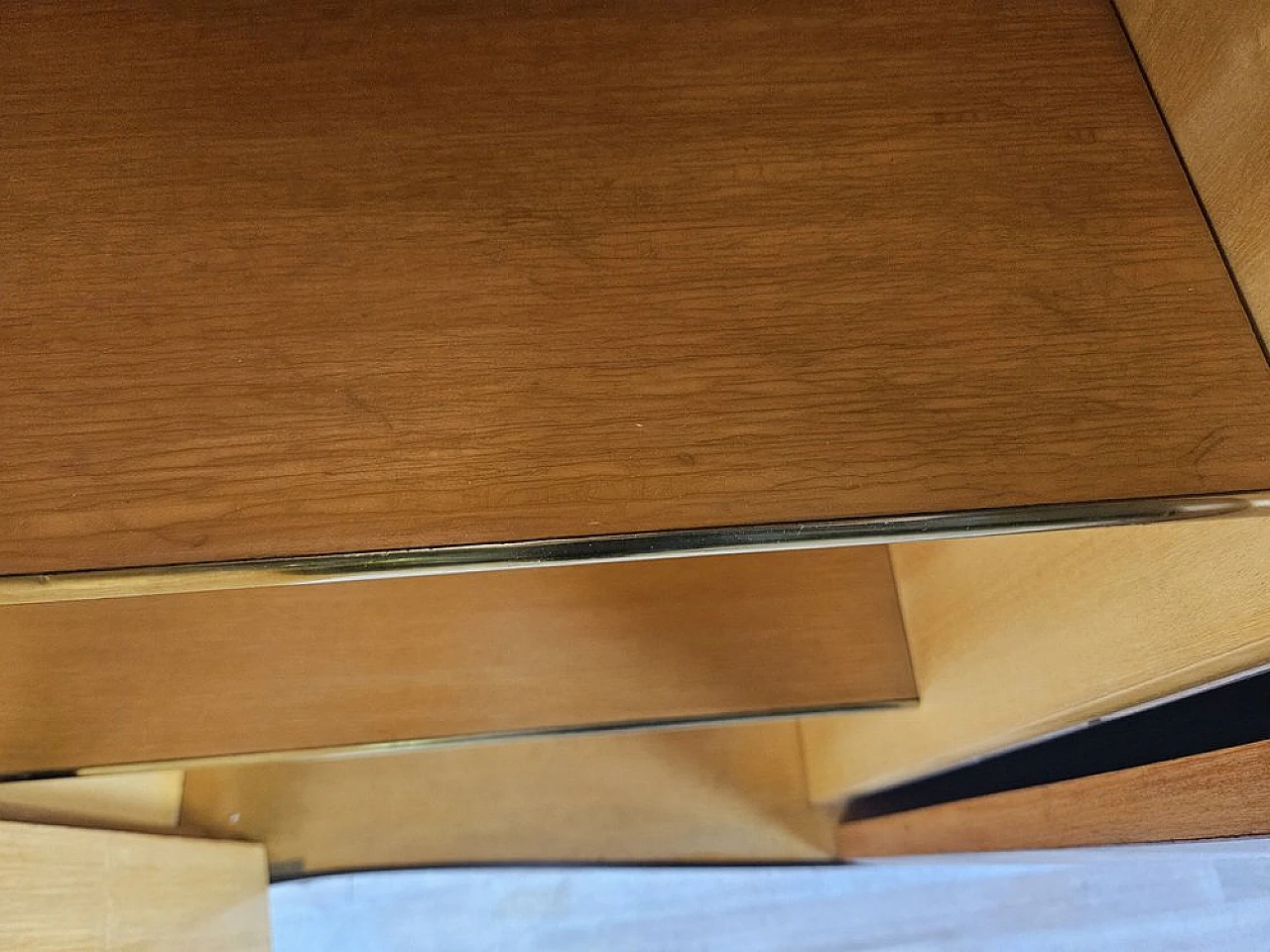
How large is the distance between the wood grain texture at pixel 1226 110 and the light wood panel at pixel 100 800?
2.86ft

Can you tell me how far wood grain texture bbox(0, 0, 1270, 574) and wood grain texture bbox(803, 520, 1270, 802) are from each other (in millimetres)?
95

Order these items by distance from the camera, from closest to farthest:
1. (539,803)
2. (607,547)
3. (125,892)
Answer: (607,547) → (125,892) → (539,803)

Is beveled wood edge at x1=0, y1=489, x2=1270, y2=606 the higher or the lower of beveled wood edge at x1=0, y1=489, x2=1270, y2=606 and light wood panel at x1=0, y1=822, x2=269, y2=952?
the higher

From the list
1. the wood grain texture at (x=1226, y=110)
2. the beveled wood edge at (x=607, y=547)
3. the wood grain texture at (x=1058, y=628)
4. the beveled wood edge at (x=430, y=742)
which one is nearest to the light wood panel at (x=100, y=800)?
the beveled wood edge at (x=430, y=742)

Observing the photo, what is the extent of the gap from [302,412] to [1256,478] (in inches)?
16.0

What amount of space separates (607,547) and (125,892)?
0.66 meters

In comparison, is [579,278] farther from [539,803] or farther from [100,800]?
[539,803]

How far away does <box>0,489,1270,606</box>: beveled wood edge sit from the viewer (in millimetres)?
364

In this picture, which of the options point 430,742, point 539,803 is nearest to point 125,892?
point 430,742

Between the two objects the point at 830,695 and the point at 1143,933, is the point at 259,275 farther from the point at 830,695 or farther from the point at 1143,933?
the point at 1143,933

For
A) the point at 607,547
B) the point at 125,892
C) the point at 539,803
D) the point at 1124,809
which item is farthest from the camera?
the point at 539,803

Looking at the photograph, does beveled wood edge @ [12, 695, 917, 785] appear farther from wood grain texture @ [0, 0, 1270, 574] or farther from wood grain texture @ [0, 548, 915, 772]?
wood grain texture @ [0, 0, 1270, 574]

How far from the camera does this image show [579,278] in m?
0.42

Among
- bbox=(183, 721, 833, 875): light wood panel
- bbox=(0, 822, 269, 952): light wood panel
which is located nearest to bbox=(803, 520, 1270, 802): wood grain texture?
bbox=(183, 721, 833, 875): light wood panel
